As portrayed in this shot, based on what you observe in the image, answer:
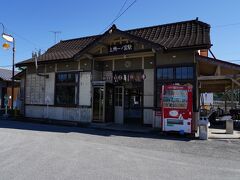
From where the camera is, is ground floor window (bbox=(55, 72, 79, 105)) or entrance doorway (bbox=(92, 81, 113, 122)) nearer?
entrance doorway (bbox=(92, 81, 113, 122))

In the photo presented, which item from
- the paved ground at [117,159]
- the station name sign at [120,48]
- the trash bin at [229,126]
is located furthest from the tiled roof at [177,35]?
the paved ground at [117,159]

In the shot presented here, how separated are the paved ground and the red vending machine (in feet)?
5.16

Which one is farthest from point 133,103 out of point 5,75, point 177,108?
point 5,75

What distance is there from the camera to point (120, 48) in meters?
16.0

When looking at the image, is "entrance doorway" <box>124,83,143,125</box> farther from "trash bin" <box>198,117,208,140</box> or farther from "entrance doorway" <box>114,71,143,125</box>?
"trash bin" <box>198,117,208,140</box>

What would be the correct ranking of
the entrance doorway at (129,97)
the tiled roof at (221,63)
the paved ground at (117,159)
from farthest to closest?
the entrance doorway at (129,97) < the tiled roof at (221,63) < the paved ground at (117,159)

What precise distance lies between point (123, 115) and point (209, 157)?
911 cm

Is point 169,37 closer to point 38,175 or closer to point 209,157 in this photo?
point 209,157

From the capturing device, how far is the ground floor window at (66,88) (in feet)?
58.3

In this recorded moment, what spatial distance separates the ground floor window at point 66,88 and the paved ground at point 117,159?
768 centimetres

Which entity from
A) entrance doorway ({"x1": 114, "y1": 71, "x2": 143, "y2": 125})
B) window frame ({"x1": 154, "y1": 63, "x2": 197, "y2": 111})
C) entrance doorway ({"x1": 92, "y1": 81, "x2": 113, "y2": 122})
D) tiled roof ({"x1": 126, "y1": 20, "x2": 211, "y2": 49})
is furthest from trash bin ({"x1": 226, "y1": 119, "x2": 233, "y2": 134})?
entrance doorway ({"x1": 92, "y1": 81, "x2": 113, "y2": 122})

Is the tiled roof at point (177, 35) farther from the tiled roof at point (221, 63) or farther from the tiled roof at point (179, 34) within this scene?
the tiled roof at point (221, 63)

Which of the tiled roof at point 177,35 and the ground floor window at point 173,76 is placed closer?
the tiled roof at point 177,35

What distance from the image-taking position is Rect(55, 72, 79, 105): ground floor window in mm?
17781
